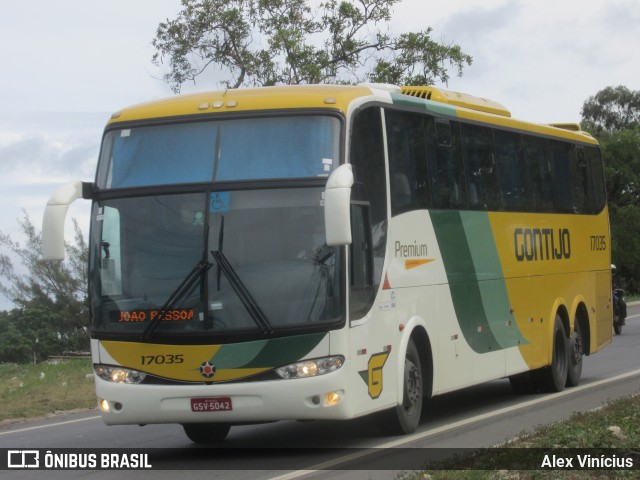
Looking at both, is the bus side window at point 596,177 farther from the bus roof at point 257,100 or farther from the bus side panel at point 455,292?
the bus roof at point 257,100

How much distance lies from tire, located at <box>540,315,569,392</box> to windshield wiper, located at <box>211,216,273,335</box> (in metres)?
7.55

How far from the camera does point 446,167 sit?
14.6m

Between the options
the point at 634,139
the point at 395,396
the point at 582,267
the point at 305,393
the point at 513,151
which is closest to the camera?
the point at 305,393

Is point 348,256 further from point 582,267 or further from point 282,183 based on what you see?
point 582,267

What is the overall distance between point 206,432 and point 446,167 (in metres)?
4.19

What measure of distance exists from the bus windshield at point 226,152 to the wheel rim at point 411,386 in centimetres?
264

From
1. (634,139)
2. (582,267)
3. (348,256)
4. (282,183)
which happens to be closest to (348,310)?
(348,256)

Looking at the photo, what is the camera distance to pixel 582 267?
19.2 m

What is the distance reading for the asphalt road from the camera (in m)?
10.9

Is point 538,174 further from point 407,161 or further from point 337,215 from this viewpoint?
point 337,215

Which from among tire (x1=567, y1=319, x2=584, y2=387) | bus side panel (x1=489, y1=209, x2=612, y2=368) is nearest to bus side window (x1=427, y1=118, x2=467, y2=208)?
bus side panel (x1=489, y1=209, x2=612, y2=368)

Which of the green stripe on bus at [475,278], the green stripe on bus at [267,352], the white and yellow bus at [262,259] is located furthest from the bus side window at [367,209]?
the green stripe on bus at [475,278]

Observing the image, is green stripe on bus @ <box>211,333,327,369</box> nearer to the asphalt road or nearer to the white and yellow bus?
the white and yellow bus

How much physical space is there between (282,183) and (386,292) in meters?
1.80
